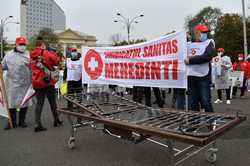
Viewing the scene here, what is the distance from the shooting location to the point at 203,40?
4691 millimetres

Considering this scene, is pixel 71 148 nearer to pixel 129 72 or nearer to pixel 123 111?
pixel 123 111

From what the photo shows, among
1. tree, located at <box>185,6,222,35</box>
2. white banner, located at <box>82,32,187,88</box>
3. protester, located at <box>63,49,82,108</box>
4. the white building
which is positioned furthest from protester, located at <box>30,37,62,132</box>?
tree, located at <box>185,6,222,35</box>

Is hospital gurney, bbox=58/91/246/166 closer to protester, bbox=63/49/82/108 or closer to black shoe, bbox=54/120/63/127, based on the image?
black shoe, bbox=54/120/63/127

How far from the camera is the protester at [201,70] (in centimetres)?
454

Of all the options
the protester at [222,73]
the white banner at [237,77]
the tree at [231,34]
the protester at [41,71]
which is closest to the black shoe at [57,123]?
the protester at [41,71]

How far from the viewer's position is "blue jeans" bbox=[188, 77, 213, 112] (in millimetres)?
4633

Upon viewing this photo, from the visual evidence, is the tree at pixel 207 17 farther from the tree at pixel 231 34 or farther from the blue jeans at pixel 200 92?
the blue jeans at pixel 200 92

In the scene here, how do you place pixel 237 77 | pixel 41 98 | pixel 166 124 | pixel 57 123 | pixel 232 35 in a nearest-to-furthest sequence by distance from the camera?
pixel 166 124 < pixel 41 98 < pixel 57 123 < pixel 237 77 < pixel 232 35

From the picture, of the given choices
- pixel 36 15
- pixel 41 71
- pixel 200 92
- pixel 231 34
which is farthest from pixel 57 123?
pixel 36 15

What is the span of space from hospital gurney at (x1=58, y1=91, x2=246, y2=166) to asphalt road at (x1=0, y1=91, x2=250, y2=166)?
21 centimetres

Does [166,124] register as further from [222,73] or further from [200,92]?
[222,73]

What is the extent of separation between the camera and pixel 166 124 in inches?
124

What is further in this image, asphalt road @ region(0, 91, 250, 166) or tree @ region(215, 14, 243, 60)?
tree @ region(215, 14, 243, 60)

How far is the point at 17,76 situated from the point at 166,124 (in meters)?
4.04
